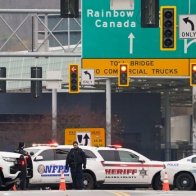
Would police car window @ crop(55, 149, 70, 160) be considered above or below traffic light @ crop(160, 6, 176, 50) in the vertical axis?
below

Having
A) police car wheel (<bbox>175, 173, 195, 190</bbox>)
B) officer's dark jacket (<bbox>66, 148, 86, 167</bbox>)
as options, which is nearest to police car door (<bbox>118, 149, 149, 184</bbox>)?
police car wheel (<bbox>175, 173, 195, 190</bbox>)

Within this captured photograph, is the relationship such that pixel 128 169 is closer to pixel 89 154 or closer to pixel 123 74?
pixel 89 154

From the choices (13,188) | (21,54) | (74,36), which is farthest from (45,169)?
(74,36)

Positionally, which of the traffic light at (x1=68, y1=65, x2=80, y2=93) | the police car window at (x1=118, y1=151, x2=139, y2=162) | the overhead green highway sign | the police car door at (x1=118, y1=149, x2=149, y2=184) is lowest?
the police car door at (x1=118, y1=149, x2=149, y2=184)

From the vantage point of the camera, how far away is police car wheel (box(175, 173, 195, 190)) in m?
30.8

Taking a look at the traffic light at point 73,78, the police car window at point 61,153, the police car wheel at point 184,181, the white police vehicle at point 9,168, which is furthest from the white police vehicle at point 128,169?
the traffic light at point 73,78

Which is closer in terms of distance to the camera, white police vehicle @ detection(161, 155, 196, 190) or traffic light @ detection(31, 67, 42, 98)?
white police vehicle @ detection(161, 155, 196, 190)

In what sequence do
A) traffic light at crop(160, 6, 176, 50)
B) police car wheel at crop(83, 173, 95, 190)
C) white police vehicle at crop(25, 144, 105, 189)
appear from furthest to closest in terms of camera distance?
1. police car wheel at crop(83, 173, 95, 190)
2. white police vehicle at crop(25, 144, 105, 189)
3. traffic light at crop(160, 6, 176, 50)

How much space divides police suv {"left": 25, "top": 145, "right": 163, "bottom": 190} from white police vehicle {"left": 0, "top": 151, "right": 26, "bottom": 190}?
2604mm

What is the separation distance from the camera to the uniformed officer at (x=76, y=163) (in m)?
26.8

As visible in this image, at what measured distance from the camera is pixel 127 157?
30406 millimetres

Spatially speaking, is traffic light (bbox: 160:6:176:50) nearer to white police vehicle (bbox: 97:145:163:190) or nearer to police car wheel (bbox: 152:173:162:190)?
white police vehicle (bbox: 97:145:163:190)

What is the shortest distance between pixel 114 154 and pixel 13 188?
4.36 meters

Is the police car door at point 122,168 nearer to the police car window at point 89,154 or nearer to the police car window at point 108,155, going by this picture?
the police car window at point 108,155
